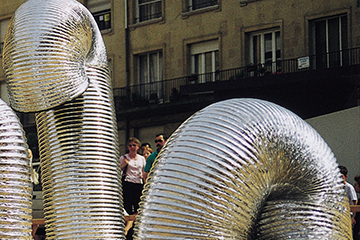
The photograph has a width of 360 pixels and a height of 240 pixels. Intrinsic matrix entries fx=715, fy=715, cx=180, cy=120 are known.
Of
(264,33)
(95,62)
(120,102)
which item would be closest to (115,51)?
(120,102)

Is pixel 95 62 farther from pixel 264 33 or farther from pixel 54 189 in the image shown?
pixel 264 33

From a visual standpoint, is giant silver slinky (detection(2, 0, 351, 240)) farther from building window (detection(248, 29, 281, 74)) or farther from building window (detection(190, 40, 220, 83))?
building window (detection(190, 40, 220, 83))

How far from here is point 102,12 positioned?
31922 millimetres

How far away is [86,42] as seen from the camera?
3316 millimetres

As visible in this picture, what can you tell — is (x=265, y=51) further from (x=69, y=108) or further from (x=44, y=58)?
(x=44, y=58)

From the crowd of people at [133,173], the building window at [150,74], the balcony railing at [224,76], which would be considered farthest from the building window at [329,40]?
the crowd of people at [133,173]

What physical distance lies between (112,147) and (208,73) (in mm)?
24869

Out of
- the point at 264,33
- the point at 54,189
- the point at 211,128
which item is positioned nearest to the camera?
the point at 211,128

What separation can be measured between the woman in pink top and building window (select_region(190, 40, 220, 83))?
1797 centimetres

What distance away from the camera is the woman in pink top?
9.96 metres

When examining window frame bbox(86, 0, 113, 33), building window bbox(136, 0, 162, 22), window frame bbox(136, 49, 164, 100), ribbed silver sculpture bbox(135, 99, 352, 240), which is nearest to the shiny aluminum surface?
ribbed silver sculpture bbox(135, 99, 352, 240)

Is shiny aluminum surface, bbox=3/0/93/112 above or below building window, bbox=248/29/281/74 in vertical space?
below

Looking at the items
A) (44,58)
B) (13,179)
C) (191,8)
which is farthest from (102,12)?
(13,179)

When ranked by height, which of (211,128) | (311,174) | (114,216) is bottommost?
(114,216)
